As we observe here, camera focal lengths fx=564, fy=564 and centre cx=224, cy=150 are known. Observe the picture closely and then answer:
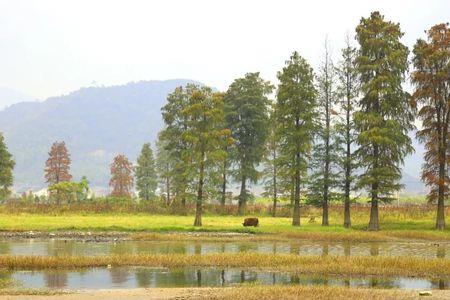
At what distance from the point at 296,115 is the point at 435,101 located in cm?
1278

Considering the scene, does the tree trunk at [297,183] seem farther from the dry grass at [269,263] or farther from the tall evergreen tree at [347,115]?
the dry grass at [269,263]

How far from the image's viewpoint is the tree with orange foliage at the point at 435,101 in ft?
168

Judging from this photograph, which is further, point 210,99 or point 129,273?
point 210,99

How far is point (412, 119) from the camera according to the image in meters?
53.5

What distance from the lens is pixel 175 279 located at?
2684cm

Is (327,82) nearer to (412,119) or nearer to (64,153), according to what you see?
(412,119)

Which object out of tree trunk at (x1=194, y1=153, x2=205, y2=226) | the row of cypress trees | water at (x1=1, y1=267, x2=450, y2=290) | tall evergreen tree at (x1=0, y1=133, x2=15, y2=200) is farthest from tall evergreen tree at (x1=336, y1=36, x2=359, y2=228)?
tall evergreen tree at (x1=0, y1=133, x2=15, y2=200)

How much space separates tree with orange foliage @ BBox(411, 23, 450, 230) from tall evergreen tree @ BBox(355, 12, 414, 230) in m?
1.44

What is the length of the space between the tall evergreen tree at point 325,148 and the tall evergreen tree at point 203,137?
907 cm

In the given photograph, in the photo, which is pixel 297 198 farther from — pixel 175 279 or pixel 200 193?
pixel 175 279

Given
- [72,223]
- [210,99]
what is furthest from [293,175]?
[72,223]

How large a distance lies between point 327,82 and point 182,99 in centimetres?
3084

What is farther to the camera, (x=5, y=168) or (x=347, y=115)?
(x=5, y=168)

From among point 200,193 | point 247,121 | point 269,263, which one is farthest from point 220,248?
point 247,121
